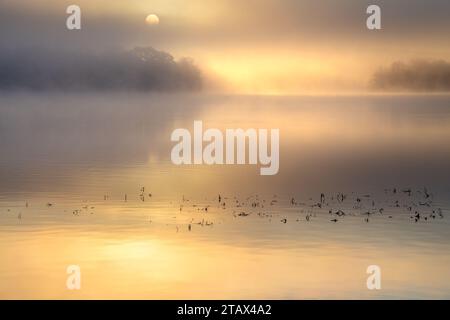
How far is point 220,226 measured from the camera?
18.0m

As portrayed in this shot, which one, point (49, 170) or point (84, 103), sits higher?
point (84, 103)

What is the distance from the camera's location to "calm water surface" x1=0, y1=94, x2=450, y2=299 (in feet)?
47.6

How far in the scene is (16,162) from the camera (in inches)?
1135

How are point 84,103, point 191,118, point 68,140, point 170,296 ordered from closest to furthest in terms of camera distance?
1. point 170,296
2. point 68,140
3. point 191,118
4. point 84,103

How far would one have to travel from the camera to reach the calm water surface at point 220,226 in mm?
14523

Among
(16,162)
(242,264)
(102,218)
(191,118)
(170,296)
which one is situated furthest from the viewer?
(191,118)

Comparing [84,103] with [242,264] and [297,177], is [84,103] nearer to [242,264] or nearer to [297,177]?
[297,177]

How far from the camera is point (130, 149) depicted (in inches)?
1353
